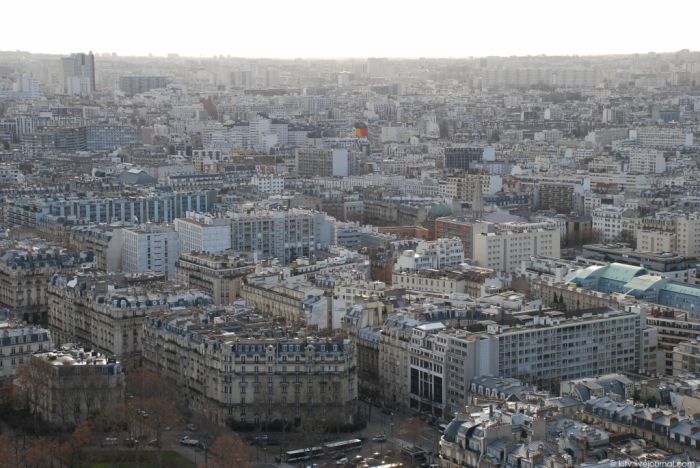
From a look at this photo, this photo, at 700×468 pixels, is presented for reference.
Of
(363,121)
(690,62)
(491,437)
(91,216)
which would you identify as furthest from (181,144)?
(690,62)

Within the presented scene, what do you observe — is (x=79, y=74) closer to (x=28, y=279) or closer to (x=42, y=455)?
(x=28, y=279)

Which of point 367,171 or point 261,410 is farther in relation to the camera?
point 367,171

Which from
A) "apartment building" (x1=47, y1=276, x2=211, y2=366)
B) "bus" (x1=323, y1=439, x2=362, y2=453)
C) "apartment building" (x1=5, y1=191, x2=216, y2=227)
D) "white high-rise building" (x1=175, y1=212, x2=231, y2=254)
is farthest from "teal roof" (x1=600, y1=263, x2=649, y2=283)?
"apartment building" (x1=5, y1=191, x2=216, y2=227)

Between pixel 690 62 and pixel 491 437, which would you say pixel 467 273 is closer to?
pixel 491 437

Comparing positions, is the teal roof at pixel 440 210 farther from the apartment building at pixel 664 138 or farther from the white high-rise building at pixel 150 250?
the apartment building at pixel 664 138

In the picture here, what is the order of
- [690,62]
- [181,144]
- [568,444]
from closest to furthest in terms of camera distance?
[568,444], [181,144], [690,62]
